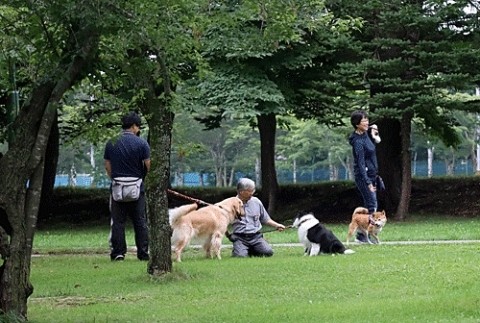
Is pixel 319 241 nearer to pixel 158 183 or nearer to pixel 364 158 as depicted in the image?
pixel 364 158

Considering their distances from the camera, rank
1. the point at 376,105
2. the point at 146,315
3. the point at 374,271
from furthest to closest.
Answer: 1. the point at 376,105
2. the point at 374,271
3. the point at 146,315

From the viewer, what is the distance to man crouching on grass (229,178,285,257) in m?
14.5

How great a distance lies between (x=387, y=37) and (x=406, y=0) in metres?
1.13

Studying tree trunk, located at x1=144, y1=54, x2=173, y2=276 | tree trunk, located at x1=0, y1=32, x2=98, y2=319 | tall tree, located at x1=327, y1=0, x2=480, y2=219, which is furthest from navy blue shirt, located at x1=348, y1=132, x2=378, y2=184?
tall tree, located at x1=327, y1=0, x2=480, y2=219

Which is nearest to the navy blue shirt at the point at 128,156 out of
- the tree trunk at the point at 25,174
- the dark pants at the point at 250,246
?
the dark pants at the point at 250,246

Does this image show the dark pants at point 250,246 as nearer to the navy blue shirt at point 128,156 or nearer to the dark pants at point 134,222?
the dark pants at point 134,222

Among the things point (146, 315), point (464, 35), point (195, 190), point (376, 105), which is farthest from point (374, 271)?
point (195, 190)

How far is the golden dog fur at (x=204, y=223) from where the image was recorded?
44.2ft

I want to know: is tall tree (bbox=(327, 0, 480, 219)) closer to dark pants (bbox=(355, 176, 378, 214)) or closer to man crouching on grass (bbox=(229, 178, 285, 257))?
dark pants (bbox=(355, 176, 378, 214))

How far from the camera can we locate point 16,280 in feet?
26.0

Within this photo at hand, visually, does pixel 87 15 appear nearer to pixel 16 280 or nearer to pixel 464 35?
pixel 16 280

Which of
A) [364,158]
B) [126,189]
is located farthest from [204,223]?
[364,158]

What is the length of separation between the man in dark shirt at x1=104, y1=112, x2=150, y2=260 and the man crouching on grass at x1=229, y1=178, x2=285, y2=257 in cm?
145

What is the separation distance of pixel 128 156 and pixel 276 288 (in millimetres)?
4426
